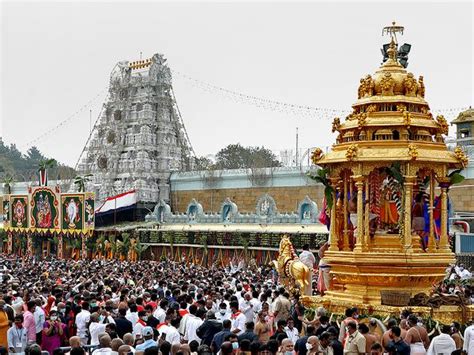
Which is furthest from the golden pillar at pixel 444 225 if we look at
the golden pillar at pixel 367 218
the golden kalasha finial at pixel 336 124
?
the golden kalasha finial at pixel 336 124

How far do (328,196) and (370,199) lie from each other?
899mm

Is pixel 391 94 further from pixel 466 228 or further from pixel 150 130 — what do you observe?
pixel 150 130

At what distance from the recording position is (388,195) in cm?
1579

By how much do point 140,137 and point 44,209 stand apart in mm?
9211

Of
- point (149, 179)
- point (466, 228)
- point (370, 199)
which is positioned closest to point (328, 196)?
point (370, 199)

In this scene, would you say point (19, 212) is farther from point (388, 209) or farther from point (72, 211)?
point (388, 209)

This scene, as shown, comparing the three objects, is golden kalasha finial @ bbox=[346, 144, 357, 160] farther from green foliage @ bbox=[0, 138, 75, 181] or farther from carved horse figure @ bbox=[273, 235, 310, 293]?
green foliage @ bbox=[0, 138, 75, 181]

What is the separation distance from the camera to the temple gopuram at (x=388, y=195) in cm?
1424

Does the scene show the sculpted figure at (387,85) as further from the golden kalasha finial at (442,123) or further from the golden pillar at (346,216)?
the golden pillar at (346,216)

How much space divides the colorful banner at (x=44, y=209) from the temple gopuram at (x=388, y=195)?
35.5 m

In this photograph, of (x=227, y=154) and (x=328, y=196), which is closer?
(x=328, y=196)

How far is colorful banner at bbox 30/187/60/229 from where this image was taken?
4884cm

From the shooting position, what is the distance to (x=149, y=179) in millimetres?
54031

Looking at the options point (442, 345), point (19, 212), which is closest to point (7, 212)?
point (19, 212)
